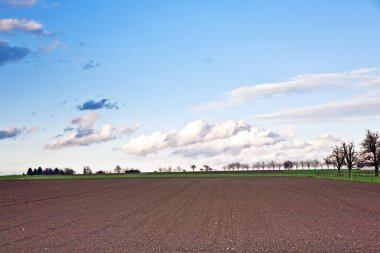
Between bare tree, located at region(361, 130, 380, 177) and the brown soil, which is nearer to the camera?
the brown soil

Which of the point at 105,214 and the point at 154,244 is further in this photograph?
the point at 105,214

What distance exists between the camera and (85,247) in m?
18.5

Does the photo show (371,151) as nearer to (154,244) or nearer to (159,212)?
(159,212)

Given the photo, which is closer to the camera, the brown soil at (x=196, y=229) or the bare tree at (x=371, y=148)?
the brown soil at (x=196, y=229)

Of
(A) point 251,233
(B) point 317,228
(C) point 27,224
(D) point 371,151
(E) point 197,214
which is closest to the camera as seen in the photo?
(A) point 251,233

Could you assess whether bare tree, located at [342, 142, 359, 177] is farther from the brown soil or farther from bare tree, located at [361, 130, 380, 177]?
the brown soil

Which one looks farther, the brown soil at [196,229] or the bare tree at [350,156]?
the bare tree at [350,156]

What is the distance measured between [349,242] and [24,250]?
1152cm

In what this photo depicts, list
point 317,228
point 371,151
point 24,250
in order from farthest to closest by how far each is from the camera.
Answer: point 371,151, point 317,228, point 24,250

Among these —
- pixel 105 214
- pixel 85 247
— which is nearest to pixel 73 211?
pixel 105 214

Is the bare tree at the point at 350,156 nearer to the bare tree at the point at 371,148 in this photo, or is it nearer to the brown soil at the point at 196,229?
the bare tree at the point at 371,148

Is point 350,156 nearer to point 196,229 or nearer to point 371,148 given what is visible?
point 371,148

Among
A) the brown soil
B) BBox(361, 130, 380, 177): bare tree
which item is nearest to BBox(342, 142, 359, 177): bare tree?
BBox(361, 130, 380, 177): bare tree

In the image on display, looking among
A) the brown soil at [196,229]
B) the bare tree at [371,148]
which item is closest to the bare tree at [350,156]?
the bare tree at [371,148]
